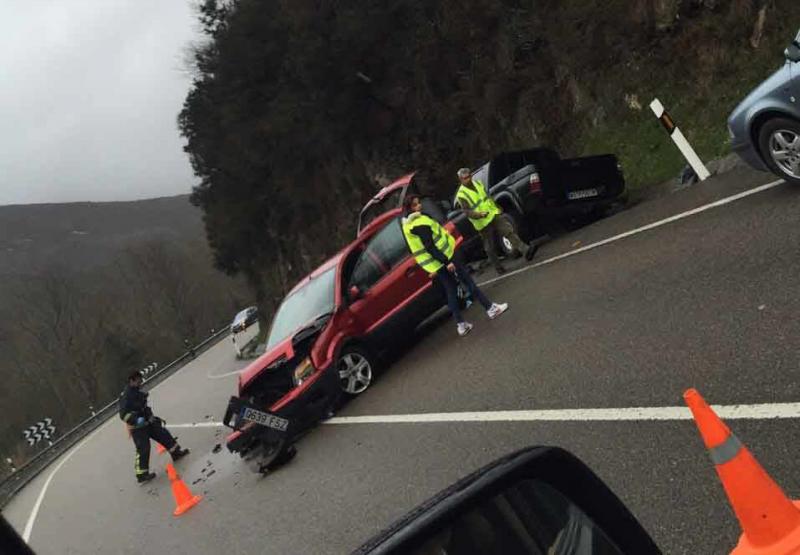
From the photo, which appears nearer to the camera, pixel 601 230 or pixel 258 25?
pixel 601 230

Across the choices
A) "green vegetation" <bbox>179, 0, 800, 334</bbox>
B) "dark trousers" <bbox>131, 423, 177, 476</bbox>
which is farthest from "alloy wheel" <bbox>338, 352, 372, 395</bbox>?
"green vegetation" <bbox>179, 0, 800, 334</bbox>

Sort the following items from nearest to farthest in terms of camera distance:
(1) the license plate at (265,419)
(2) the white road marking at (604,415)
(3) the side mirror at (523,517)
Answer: (3) the side mirror at (523,517), (2) the white road marking at (604,415), (1) the license plate at (265,419)

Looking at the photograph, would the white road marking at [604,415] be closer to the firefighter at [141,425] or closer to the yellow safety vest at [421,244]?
the yellow safety vest at [421,244]

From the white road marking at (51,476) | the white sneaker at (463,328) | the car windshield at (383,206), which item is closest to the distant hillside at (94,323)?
the white road marking at (51,476)

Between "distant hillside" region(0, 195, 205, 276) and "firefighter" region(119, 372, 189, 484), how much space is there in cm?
12009

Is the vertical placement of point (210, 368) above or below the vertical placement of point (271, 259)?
below

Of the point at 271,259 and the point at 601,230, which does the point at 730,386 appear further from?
the point at 271,259

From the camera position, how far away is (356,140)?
3008 cm

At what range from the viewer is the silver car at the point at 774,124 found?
717cm

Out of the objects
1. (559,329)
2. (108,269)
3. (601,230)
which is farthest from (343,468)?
(108,269)

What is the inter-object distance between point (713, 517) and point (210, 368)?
30862 mm

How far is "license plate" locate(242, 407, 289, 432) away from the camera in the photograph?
9.02m

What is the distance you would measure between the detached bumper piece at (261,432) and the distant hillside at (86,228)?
12437 cm

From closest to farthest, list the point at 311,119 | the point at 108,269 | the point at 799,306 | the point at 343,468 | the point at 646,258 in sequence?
the point at 799,306 → the point at 343,468 → the point at 646,258 → the point at 311,119 → the point at 108,269
